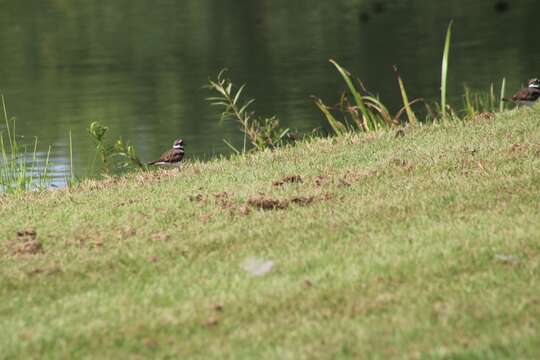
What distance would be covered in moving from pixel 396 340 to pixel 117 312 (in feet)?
5.50

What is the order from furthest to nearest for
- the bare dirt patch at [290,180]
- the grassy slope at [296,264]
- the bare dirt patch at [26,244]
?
the bare dirt patch at [290,180] → the bare dirt patch at [26,244] → the grassy slope at [296,264]

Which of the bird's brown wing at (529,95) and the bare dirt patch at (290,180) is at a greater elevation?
the bare dirt patch at (290,180)

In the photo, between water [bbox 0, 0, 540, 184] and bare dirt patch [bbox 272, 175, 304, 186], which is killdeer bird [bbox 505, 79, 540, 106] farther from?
water [bbox 0, 0, 540, 184]

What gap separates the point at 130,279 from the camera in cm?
646

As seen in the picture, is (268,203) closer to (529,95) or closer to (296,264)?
(296,264)

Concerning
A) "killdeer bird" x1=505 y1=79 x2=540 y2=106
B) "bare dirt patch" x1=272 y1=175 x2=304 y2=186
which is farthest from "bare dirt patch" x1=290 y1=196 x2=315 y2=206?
"killdeer bird" x1=505 y1=79 x2=540 y2=106

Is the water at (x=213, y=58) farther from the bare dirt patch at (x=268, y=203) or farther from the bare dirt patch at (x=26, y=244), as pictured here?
the bare dirt patch at (x=268, y=203)

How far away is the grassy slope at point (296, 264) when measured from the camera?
532 cm

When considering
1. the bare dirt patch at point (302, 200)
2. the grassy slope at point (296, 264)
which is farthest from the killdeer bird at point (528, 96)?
the bare dirt patch at point (302, 200)

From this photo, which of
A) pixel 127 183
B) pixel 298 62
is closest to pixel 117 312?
pixel 127 183

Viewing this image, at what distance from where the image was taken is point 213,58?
30.1 meters

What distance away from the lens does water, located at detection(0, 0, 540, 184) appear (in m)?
20.9

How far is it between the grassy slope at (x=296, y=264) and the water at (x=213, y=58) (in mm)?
7329

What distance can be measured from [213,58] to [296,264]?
24.1 meters
